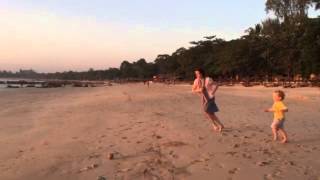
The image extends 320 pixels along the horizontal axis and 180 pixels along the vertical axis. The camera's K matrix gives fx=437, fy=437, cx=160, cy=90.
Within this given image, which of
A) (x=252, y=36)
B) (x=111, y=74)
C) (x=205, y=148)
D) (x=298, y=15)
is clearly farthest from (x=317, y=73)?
(x=111, y=74)

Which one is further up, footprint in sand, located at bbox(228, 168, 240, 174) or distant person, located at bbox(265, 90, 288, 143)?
distant person, located at bbox(265, 90, 288, 143)

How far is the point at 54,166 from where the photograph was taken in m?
7.30

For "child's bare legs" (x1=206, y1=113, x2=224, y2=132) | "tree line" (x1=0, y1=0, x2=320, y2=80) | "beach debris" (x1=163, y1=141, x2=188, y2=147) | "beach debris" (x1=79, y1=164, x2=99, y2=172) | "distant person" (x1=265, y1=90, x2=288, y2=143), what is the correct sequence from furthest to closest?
"tree line" (x1=0, y1=0, x2=320, y2=80), "child's bare legs" (x1=206, y1=113, x2=224, y2=132), "distant person" (x1=265, y1=90, x2=288, y2=143), "beach debris" (x1=163, y1=141, x2=188, y2=147), "beach debris" (x1=79, y1=164, x2=99, y2=172)

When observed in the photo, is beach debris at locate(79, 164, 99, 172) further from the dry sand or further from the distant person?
the distant person

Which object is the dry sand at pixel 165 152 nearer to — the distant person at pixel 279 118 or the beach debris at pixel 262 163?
the beach debris at pixel 262 163

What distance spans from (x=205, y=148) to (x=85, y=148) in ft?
8.01

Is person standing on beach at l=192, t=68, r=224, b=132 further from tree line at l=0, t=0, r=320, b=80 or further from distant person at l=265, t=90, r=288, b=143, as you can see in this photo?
tree line at l=0, t=0, r=320, b=80

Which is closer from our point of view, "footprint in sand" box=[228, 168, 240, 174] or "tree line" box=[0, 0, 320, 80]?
"footprint in sand" box=[228, 168, 240, 174]

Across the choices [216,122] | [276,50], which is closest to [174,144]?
[216,122]

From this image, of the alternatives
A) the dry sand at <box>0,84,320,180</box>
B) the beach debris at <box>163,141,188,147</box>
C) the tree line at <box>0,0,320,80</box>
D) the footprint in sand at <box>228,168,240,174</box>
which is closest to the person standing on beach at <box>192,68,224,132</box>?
the dry sand at <box>0,84,320,180</box>

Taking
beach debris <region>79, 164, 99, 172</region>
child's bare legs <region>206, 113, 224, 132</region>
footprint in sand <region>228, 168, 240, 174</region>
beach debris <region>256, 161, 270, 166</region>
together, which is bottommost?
beach debris <region>79, 164, 99, 172</region>

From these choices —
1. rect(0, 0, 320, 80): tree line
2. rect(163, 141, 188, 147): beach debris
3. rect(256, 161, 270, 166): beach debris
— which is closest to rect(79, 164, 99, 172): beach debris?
rect(163, 141, 188, 147): beach debris

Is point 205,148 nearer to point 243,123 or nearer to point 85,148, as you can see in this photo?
point 85,148

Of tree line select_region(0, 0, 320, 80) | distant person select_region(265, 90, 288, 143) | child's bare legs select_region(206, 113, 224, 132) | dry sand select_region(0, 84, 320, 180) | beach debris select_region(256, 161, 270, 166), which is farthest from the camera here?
tree line select_region(0, 0, 320, 80)
